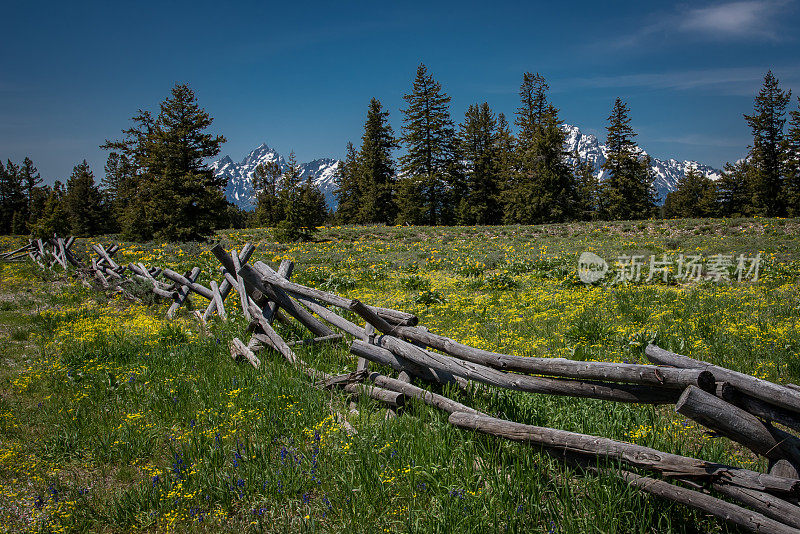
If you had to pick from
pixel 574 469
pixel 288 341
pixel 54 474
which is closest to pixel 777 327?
pixel 574 469

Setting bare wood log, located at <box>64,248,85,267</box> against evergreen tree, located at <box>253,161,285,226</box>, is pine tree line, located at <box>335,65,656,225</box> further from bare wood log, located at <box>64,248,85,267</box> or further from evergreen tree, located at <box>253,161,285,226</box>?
bare wood log, located at <box>64,248,85,267</box>

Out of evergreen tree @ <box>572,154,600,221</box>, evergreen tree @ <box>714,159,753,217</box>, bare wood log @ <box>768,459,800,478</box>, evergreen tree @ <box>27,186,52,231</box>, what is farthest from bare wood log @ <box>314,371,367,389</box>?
evergreen tree @ <box>27,186,52,231</box>

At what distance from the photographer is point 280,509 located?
11.4ft

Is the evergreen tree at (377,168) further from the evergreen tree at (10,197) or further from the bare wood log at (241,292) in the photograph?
the evergreen tree at (10,197)

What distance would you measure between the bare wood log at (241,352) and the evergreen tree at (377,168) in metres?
49.3

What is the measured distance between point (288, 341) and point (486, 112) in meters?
55.0

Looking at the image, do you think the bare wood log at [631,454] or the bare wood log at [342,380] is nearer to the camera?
the bare wood log at [631,454]

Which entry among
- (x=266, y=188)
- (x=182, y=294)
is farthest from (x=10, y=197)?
(x=182, y=294)

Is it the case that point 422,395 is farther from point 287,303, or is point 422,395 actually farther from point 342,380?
point 287,303

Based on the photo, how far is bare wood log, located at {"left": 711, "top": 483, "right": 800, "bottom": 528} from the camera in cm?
250

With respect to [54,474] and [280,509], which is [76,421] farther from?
[280,509]

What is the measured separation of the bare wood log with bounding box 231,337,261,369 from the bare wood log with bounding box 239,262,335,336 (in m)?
0.91

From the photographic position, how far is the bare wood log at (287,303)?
285 inches

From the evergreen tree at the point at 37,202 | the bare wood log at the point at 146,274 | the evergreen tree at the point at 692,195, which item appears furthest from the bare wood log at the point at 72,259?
the evergreen tree at the point at 692,195
